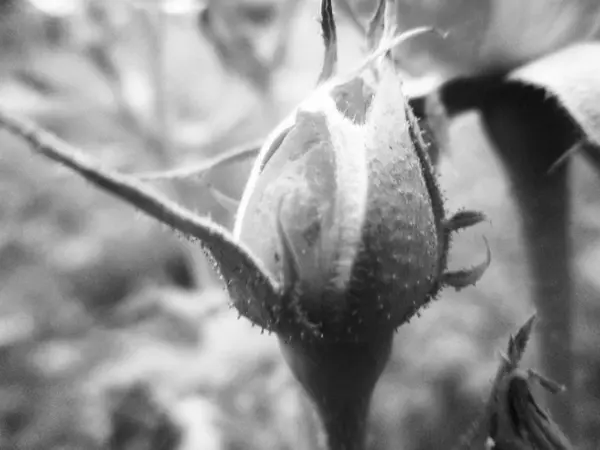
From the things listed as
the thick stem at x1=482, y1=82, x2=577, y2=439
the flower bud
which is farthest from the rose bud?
the thick stem at x1=482, y1=82, x2=577, y2=439

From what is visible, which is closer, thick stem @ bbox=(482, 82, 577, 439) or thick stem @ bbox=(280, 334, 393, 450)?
thick stem @ bbox=(280, 334, 393, 450)

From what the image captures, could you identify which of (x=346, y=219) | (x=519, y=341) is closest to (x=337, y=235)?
(x=346, y=219)

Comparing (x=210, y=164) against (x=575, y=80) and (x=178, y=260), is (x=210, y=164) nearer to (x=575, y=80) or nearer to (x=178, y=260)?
(x=575, y=80)

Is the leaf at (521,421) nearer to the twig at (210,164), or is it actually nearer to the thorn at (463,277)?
the thorn at (463,277)

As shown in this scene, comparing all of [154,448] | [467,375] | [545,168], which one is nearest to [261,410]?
[154,448]

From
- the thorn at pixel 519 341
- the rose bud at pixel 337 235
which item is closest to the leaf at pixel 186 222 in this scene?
the rose bud at pixel 337 235

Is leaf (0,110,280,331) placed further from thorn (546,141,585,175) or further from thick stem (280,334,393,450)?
thorn (546,141,585,175)
